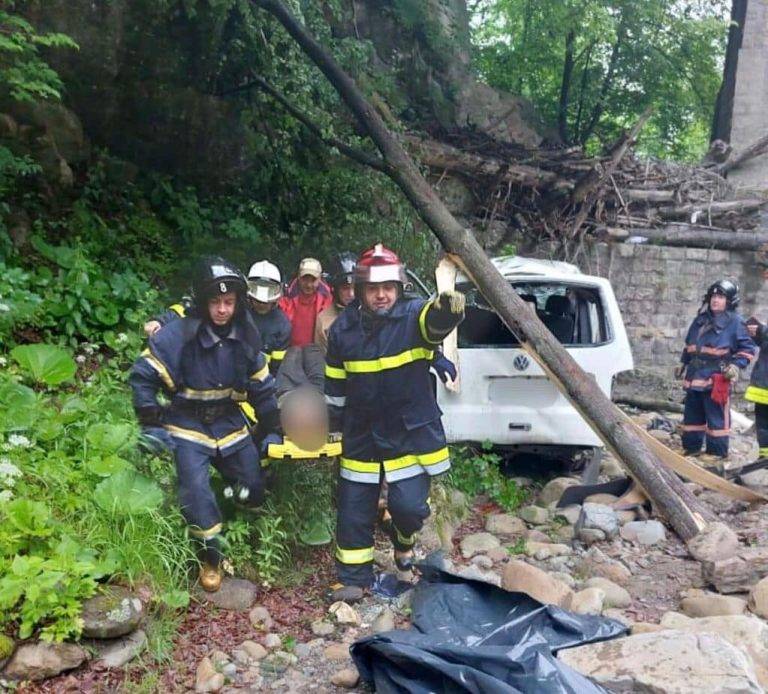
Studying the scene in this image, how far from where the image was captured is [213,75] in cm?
823

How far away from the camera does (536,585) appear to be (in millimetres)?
4105

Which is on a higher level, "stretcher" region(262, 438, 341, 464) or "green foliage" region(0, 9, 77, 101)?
"green foliage" region(0, 9, 77, 101)

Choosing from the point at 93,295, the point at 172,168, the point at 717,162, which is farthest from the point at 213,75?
the point at 717,162

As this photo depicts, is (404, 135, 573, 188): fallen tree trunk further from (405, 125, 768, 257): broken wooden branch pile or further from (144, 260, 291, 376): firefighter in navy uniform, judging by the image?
(144, 260, 291, 376): firefighter in navy uniform

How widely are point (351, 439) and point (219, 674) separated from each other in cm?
140

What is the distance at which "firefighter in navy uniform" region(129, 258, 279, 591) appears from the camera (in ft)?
12.9

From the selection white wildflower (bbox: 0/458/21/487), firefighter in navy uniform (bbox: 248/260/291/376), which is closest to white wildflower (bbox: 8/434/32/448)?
white wildflower (bbox: 0/458/21/487)

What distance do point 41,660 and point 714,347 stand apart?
253 inches

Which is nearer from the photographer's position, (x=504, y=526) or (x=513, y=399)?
(x=504, y=526)

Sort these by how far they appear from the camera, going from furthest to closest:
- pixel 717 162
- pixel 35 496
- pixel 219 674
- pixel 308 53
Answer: pixel 717 162, pixel 308 53, pixel 35 496, pixel 219 674

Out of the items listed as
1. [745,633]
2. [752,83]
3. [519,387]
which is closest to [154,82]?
[519,387]

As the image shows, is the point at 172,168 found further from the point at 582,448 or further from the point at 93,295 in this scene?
the point at 582,448

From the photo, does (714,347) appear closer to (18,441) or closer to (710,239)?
(710,239)

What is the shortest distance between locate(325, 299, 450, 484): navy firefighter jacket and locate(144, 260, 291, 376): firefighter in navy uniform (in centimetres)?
35
